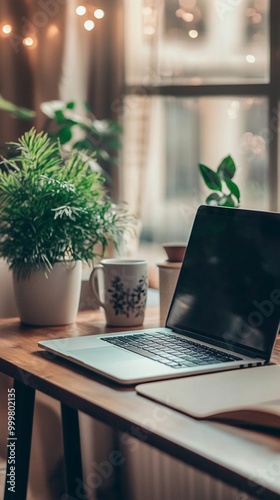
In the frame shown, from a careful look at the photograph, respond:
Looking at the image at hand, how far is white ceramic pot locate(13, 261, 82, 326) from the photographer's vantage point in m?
1.55

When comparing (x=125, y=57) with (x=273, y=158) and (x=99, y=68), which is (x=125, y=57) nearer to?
(x=99, y=68)

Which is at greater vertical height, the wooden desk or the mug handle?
the mug handle

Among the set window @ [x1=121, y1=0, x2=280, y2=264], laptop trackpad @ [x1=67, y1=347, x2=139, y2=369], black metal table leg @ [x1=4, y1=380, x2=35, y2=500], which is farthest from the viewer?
window @ [x1=121, y1=0, x2=280, y2=264]

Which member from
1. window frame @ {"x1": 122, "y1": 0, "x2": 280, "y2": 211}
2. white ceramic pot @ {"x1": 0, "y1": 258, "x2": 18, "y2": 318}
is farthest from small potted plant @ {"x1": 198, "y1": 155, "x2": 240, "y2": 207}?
window frame @ {"x1": 122, "y1": 0, "x2": 280, "y2": 211}

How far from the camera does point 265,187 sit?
8.48 feet

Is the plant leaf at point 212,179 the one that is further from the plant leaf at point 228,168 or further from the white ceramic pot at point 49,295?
the white ceramic pot at point 49,295

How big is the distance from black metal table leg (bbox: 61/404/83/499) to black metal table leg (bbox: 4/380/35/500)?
0.23 m

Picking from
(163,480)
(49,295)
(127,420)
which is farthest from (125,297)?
(163,480)

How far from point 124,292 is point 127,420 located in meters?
0.56

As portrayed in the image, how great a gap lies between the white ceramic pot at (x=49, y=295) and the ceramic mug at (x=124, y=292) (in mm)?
60

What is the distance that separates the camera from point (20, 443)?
145cm

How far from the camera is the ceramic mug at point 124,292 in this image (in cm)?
155

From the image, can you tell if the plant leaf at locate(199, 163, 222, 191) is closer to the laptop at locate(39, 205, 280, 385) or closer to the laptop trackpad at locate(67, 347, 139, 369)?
the laptop at locate(39, 205, 280, 385)

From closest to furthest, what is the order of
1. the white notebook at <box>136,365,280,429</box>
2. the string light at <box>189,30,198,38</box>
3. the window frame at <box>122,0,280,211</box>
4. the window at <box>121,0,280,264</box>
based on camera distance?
1. the white notebook at <box>136,365,280,429</box>
2. the window frame at <box>122,0,280,211</box>
3. the window at <box>121,0,280,264</box>
4. the string light at <box>189,30,198,38</box>
